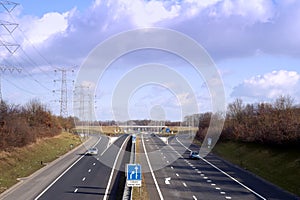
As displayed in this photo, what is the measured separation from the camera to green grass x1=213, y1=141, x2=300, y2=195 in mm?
45125

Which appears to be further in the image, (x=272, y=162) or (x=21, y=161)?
(x=21, y=161)

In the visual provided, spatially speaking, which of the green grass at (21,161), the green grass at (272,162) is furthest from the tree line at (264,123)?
the green grass at (21,161)

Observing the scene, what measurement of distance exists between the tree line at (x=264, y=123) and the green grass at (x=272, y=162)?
1.34 metres

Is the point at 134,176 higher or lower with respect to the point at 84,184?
higher

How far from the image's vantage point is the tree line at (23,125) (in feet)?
222

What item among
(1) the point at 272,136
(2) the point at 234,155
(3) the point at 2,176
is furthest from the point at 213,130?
(3) the point at 2,176

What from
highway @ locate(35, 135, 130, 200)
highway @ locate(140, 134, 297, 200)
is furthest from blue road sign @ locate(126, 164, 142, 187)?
highway @ locate(35, 135, 130, 200)

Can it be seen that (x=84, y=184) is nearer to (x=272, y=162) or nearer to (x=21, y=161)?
(x=21, y=161)

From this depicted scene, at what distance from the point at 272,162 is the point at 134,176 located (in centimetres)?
3255

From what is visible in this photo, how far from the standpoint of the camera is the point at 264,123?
80.4m

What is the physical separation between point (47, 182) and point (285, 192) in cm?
2130

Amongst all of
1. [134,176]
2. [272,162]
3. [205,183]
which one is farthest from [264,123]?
[134,176]

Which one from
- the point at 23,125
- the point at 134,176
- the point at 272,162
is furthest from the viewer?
the point at 23,125

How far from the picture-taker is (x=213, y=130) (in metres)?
110
